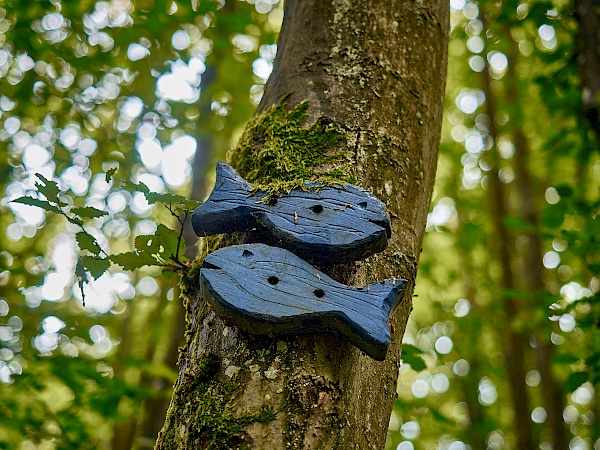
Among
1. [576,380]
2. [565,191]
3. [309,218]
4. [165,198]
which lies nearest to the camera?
[309,218]

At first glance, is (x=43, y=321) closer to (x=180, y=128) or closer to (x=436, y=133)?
(x=180, y=128)

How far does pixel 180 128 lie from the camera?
12.3ft

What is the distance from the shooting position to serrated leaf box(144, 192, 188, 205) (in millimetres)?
1458

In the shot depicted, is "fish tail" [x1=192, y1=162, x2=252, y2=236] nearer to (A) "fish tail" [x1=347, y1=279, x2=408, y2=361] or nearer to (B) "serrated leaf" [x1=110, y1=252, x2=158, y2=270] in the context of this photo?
(B) "serrated leaf" [x1=110, y1=252, x2=158, y2=270]

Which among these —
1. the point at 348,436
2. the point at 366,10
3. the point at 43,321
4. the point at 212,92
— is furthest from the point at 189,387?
the point at 212,92

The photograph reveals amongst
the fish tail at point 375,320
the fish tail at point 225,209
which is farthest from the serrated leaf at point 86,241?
the fish tail at point 375,320

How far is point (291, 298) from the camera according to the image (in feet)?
3.92

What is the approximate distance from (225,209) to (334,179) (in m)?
0.30

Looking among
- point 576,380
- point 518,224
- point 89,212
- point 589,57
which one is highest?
point 589,57

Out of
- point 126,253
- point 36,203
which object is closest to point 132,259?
point 126,253

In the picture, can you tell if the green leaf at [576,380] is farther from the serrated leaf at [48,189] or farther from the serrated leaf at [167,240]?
the serrated leaf at [48,189]

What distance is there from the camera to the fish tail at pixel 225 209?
1.38 metres

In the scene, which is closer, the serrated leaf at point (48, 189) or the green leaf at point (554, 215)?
the serrated leaf at point (48, 189)

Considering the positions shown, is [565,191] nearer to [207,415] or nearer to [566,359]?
[566,359]
